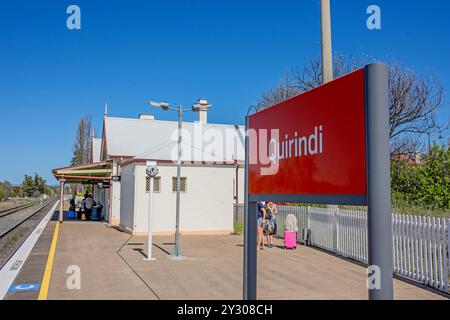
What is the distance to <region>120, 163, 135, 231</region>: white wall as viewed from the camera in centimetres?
1905

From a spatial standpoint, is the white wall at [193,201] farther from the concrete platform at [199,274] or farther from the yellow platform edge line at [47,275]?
the yellow platform edge line at [47,275]

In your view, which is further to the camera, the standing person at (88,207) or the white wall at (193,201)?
the standing person at (88,207)

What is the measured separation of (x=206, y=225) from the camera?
19.5 meters

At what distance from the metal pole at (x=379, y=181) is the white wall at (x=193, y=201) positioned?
16.5 metres

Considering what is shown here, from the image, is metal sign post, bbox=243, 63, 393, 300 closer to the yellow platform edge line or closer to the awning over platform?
the yellow platform edge line

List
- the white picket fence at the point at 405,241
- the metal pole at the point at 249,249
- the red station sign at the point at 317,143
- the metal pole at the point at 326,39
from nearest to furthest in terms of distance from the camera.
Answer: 1. the red station sign at the point at 317,143
2. the metal pole at the point at 249,249
3. the white picket fence at the point at 405,241
4. the metal pole at the point at 326,39

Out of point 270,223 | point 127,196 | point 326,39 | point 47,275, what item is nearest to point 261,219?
point 270,223

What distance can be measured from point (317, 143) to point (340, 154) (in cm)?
31

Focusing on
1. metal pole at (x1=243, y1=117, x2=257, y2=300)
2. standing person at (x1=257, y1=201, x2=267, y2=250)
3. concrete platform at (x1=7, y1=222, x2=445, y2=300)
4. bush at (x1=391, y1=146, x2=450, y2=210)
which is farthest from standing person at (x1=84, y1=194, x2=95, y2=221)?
metal pole at (x1=243, y1=117, x2=257, y2=300)

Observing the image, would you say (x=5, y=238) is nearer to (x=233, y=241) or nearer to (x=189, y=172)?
(x=189, y=172)

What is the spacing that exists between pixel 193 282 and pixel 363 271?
4.11 metres

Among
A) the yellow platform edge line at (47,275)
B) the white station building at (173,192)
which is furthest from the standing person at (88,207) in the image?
the yellow platform edge line at (47,275)

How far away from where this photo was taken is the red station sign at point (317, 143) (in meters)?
2.88
